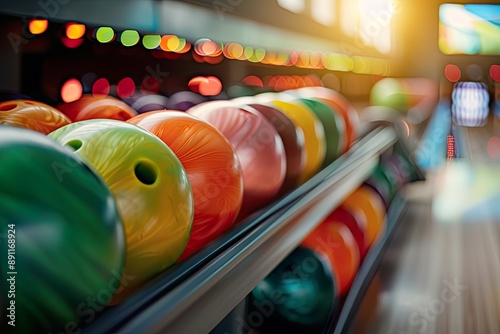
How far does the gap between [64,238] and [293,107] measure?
1192 millimetres

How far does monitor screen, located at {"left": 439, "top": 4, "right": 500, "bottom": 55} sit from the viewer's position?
28.2 ft

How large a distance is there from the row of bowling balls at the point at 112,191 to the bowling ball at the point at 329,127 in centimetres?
47

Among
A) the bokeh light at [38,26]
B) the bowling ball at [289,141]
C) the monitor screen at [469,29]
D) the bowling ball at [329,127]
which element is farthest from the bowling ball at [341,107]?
the monitor screen at [469,29]

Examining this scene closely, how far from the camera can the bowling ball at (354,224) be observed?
2.01 m

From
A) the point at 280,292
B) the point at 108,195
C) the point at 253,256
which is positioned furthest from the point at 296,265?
the point at 108,195

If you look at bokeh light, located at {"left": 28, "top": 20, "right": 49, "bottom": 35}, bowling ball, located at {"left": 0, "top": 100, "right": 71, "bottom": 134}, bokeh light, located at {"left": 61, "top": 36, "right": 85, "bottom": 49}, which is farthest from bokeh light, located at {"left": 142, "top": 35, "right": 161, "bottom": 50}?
bowling ball, located at {"left": 0, "top": 100, "right": 71, "bottom": 134}

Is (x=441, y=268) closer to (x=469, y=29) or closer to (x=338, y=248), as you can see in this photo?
(x=338, y=248)

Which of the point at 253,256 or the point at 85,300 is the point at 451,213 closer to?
the point at 253,256

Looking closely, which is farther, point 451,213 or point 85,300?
point 451,213

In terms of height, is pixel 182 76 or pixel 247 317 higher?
pixel 182 76

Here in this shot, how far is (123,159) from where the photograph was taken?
80 cm

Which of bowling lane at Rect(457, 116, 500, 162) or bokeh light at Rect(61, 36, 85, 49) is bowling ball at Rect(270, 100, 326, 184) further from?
bowling lane at Rect(457, 116, 500, 162)

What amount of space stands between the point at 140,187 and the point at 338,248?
105cm

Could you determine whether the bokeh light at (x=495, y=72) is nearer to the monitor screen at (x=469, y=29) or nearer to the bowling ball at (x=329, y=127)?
the monitor screen at (x=469, y=29)
